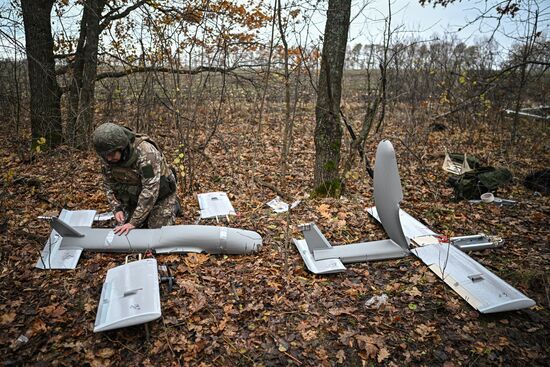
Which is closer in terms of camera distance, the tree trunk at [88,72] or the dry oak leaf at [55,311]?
the dry oak leaf at [55,311]

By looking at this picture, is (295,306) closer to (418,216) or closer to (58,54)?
(418,216)

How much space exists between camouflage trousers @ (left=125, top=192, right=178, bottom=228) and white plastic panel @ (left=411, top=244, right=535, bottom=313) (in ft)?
10.0

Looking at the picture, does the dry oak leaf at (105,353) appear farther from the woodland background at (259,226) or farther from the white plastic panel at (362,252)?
the white plastic panel at (362,252)

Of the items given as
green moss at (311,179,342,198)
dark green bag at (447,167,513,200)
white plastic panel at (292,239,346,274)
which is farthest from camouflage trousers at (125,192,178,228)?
dark green bag at (447,167,513,200)

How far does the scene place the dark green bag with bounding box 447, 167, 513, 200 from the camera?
585 centimetres

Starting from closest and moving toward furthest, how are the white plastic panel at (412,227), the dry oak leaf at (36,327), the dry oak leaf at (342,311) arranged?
the dry oak leaf at (36,327) < the dry oak leaf at (342,311) < the white plastic panel at (412,227)

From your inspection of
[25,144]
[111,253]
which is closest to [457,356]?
[111,253]

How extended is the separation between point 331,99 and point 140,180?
3.40 metres

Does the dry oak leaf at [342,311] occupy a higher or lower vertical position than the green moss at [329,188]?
lower

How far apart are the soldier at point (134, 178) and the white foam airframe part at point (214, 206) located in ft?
1.64

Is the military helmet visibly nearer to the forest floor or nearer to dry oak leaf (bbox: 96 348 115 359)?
the forest floor

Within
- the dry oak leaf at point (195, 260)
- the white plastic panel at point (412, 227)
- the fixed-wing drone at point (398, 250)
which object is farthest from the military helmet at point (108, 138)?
the white plastic panel at point (412, 227)

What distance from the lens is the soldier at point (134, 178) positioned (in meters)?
3.49

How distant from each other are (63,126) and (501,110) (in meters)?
13.2
